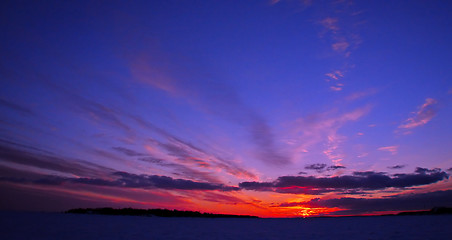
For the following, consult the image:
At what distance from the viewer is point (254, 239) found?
123 ft

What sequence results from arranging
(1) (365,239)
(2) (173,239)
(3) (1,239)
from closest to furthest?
(3) (1,239)
(2) (173,239)
(1) (365,239)

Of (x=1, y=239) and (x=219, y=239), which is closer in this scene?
→ (x=1, y=239)

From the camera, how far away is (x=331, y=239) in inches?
1503

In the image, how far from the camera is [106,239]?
3428 cm

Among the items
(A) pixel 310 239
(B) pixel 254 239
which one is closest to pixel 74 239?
(B) pixel 254 239

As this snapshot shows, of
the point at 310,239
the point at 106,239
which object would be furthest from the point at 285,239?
the point at 106,239

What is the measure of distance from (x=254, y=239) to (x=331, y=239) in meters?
10.8

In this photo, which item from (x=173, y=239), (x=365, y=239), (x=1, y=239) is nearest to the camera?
(x=1, y=239)

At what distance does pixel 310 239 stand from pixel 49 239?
3346 cm

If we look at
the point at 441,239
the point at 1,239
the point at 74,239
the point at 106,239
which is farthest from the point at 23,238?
the point at 441,239

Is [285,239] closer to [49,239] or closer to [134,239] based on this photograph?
[134,239]

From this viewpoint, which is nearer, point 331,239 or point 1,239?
point 1,239

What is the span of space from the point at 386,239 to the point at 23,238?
151ft

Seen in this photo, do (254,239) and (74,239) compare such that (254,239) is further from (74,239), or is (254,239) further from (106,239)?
(74,239)
